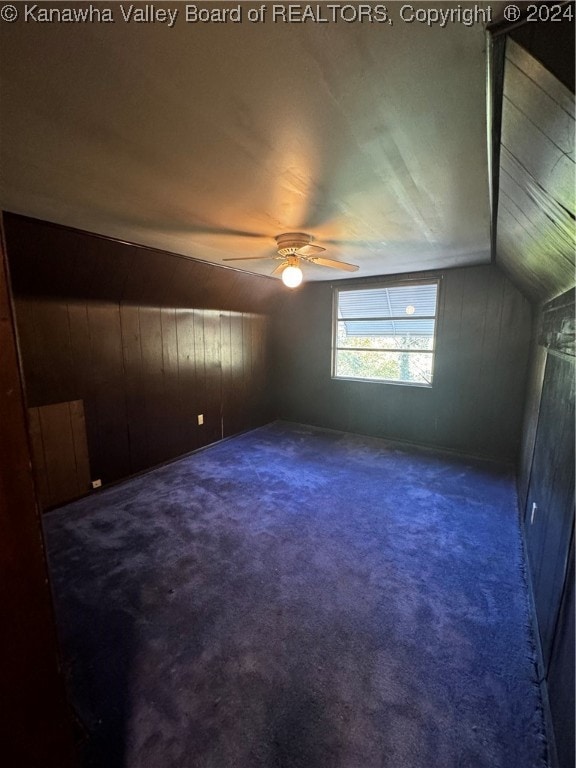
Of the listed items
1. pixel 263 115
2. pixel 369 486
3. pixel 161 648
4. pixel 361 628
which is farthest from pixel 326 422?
pixel 263 115

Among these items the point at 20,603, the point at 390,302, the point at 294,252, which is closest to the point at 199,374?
the point at 294,252

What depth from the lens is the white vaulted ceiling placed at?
820 millimetres

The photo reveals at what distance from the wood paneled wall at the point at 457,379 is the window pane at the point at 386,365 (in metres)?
0.12

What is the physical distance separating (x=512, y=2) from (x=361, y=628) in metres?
2.26

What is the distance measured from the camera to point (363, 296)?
4.33 m

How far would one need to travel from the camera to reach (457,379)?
3.73 metres

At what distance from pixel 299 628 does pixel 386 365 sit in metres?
3.30

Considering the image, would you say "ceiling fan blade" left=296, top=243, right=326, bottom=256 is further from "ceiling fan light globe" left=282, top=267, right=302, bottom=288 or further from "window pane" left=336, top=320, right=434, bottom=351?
"window pane" left=336, top=320, right=434, bottom=351

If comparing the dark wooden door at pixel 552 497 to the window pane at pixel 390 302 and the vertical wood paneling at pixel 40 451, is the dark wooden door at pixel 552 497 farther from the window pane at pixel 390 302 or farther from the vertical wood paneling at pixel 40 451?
the vertical wood paneling at pixel 40 451

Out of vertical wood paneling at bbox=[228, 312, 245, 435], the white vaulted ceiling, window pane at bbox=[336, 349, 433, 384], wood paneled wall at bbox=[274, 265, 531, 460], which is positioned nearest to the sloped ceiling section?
the white vaulted ceiling

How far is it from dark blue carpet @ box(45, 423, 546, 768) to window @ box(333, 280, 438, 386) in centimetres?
171

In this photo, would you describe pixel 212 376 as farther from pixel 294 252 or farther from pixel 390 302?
pixel 390 302

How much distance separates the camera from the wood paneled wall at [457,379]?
3408 millimetres

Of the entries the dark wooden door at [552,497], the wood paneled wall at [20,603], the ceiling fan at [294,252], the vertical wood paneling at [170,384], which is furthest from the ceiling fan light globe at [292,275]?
the wood paneled wall at [20,603]
